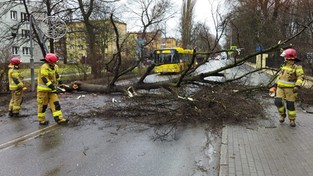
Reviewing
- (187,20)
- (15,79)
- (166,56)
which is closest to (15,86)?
(15,79)

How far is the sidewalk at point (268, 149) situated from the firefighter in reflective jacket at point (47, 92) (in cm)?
429

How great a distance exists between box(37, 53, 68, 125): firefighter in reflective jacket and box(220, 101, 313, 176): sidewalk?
4285mm

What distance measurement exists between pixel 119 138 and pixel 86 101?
5.64 meters

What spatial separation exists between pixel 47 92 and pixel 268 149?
18.2 feet

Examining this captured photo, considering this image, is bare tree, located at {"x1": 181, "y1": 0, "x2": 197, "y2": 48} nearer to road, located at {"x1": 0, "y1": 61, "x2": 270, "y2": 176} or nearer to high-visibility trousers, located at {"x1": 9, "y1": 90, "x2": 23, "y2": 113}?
high-visibility trousers, located at {"x1": 9, "y1": 90, "x2": 23, "y2": 113}

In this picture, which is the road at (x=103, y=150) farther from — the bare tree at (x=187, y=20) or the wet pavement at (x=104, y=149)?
the bare tree at (x=187, y=20)

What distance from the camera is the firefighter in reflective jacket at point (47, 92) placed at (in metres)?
7.86

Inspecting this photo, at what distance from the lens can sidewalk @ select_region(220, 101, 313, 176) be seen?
466 cm

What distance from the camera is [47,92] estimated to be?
8031 mm

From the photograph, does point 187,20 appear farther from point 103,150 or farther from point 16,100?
point 103,150

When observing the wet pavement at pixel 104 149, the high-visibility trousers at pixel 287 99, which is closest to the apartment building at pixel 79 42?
the wet pavement at pixel 104 149

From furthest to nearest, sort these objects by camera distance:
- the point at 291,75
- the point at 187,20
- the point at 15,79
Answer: the point at 187,20 → the point at 15,79 → the point at 291,75

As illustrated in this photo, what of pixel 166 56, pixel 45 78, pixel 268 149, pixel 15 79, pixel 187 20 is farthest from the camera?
pixel 187 20

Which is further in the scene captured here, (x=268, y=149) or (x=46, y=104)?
(x=46, y=104)
